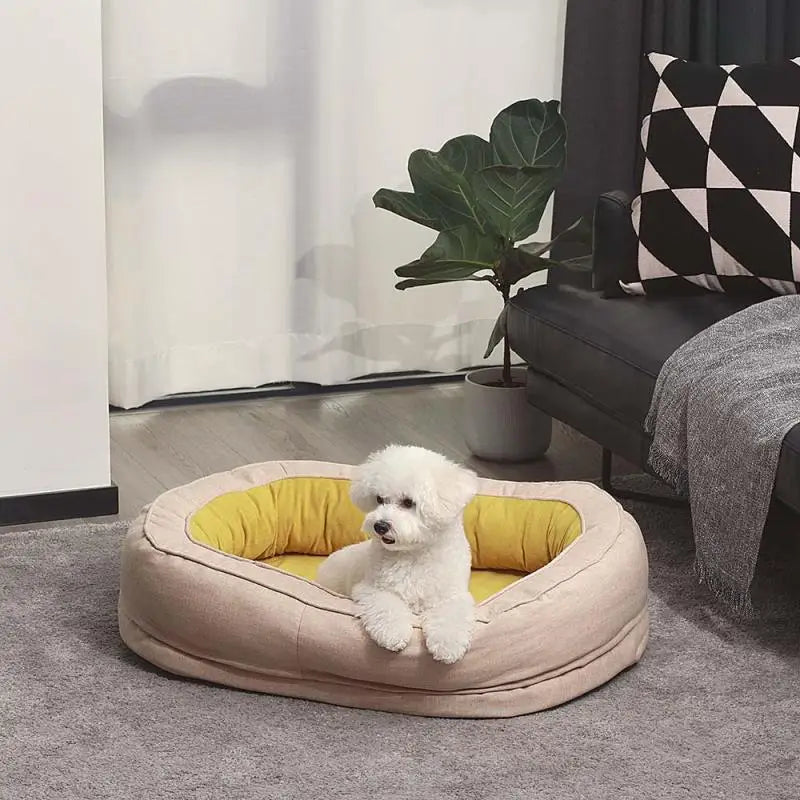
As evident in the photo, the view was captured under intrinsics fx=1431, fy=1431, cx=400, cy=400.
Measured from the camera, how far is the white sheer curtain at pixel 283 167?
12.2ft

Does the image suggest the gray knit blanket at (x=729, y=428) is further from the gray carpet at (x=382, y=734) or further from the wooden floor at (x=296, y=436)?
the wooden floor at (x=296, y=436)

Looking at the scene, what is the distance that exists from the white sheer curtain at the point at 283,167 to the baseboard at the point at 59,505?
75cm

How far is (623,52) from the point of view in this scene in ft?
13.0

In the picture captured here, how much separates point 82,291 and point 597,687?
135 cm

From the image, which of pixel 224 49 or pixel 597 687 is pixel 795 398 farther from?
pixel 224 49

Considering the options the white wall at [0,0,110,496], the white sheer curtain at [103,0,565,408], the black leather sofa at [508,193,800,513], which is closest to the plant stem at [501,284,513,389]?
the black leather sofa at [508,193,800,513]

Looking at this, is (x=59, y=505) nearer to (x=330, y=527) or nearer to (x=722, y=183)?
(x=330, y=527)

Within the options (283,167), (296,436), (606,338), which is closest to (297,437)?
(296,436)

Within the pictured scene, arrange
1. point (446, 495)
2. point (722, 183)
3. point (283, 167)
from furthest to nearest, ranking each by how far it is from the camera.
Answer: point (283, 167), point (722, 183), point (446, 495)

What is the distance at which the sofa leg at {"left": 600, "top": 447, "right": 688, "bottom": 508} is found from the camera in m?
3.24

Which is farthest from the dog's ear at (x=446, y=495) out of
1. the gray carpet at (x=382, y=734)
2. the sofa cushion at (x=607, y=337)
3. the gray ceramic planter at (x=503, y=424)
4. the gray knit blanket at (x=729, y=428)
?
the gray ceramic planter at (x=503, y=424)

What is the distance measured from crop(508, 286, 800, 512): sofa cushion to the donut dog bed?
360 mm

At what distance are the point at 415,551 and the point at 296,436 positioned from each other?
1.49 metres

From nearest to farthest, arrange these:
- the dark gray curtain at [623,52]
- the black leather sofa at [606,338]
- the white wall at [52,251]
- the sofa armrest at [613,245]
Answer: the white wall at [52,251], the black leather sofa at [606,338], the sofa armrest at [613,245], the dark gray curtain at [623,52]
